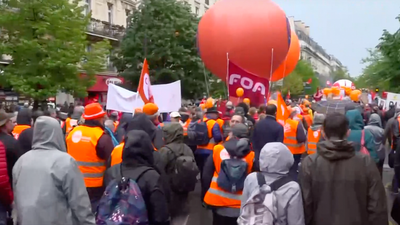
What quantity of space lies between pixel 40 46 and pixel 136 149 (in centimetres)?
1894

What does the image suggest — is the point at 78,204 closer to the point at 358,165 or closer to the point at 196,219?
the point at 358,165

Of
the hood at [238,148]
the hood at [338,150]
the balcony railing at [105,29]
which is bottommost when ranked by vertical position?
the hood at [238,148]

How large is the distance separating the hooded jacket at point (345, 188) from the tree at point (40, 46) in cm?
1925

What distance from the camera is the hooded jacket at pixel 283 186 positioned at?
3871mm

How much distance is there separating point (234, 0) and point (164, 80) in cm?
1531

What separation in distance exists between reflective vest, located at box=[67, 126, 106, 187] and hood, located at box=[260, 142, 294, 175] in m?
2.62

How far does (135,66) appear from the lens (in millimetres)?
30797

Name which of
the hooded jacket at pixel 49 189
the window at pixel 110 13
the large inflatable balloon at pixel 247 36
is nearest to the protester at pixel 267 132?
the hooded jacket at pixel 49 189

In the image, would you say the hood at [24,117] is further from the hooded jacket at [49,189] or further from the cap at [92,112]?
the hooded jacket at [49,189]

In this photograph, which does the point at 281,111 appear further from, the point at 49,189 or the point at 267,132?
the point at 49,189

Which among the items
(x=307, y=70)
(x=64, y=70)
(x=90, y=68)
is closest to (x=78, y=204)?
(x=64, y=70)

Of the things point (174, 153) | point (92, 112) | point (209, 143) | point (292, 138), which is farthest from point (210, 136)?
point (92, 112)

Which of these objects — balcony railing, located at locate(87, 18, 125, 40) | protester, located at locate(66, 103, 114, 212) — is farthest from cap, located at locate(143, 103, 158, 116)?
balcony railing, located at locate(87, 18, 125, 40)

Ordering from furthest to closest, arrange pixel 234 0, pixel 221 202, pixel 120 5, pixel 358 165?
pixel 120 5
pixel 234 0
pixel 221 202
pixel 358 165
